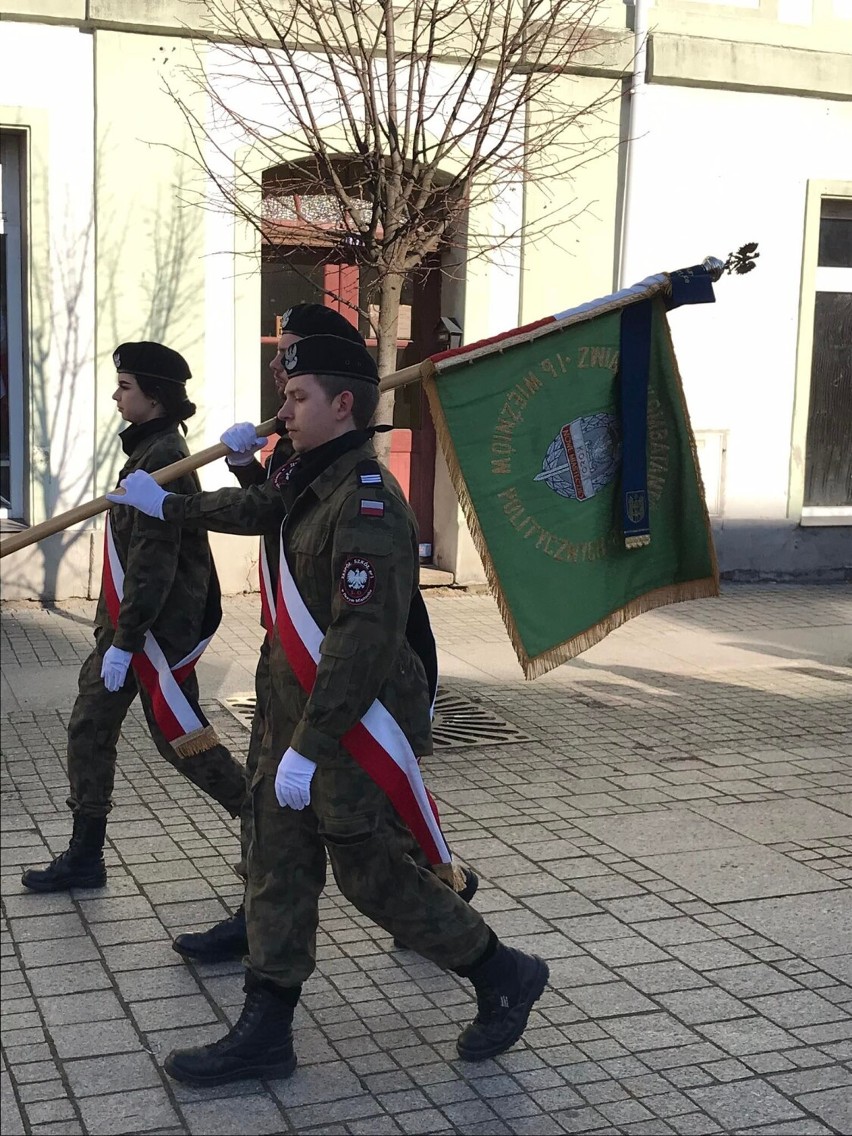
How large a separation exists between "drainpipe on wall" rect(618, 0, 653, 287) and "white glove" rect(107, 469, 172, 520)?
7.81 meters

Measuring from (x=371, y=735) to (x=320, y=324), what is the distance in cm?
120

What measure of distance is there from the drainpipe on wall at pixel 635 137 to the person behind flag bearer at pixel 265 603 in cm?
740

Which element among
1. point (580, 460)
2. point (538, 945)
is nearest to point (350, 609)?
point (580, 460)

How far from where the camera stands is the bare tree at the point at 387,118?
7.11 meters

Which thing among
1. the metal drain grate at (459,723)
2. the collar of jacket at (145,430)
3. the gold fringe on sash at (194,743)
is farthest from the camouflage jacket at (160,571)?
the metal drain grate at (459,723)

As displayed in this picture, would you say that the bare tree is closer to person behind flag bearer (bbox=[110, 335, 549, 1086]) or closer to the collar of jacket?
the collar of jacket

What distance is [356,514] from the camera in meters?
3.67

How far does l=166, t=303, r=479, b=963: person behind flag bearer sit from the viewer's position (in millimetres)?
4090

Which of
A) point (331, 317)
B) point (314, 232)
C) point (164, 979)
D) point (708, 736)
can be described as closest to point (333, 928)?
point (164, 979)

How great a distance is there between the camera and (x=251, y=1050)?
3818mm

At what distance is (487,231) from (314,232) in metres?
3.38

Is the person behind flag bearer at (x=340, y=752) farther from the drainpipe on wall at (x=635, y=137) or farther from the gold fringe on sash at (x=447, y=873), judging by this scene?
the drainpipe on wall at (x=635, y=137)

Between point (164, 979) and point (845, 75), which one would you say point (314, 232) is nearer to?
point (164, 979)

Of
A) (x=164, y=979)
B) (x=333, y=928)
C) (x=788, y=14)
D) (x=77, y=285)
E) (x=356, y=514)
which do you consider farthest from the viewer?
(x=788, y=14)
